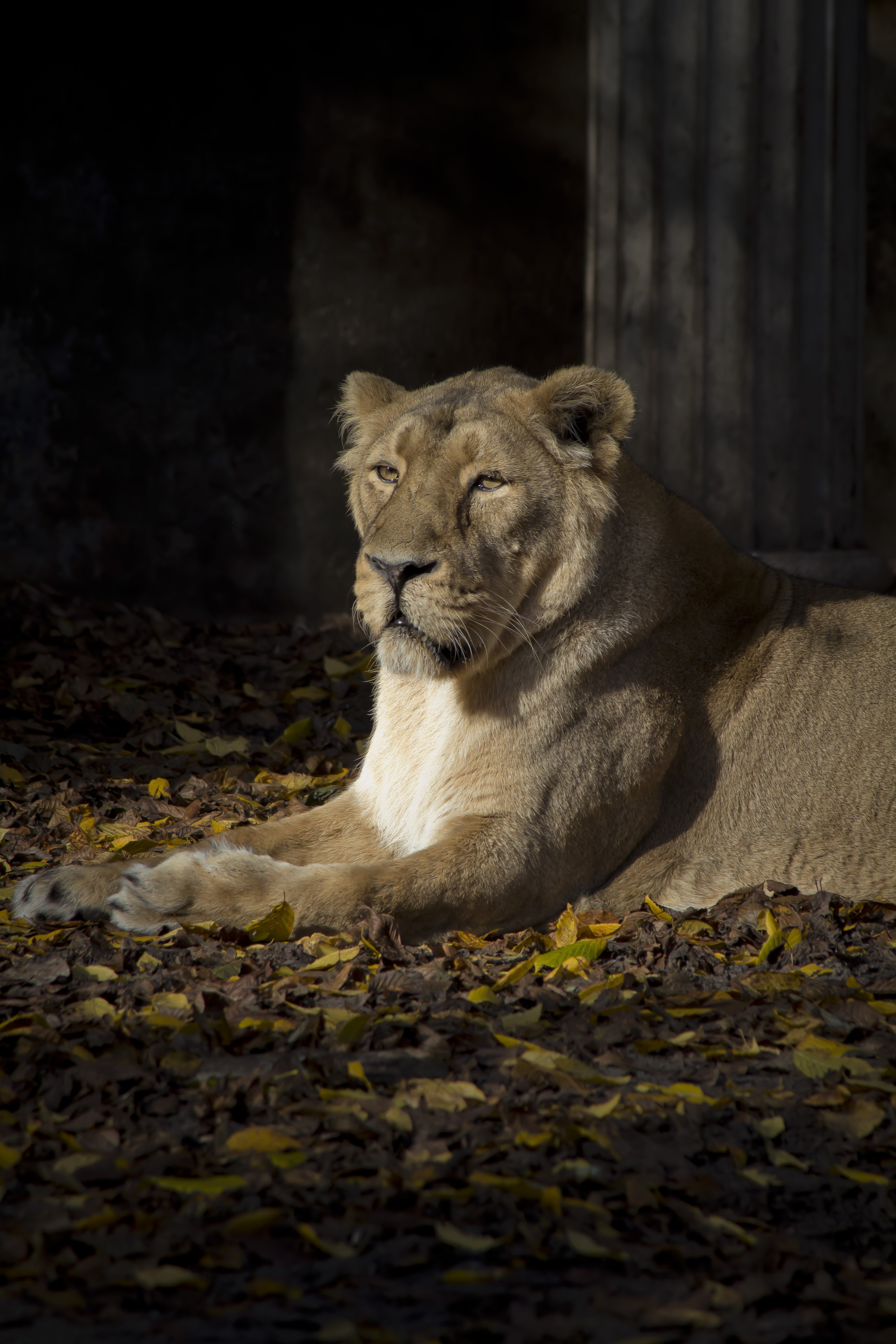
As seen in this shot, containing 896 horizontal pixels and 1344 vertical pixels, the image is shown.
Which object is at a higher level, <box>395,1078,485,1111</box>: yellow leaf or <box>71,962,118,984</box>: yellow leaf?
<box>395,1078,485,1111</box>: yellow leaf

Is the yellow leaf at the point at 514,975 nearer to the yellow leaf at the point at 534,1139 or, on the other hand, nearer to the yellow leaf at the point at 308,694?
the yellow leaf at the point at 534,1139

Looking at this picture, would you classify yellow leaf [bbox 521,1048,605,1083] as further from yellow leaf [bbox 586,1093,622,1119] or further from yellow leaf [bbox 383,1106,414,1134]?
yellow leaf [bbox 383,1106,414,1134]

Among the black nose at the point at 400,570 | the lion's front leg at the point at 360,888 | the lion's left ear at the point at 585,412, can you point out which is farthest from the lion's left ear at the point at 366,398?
the lion's front leg at the point at 360,888

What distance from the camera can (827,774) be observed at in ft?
12.9

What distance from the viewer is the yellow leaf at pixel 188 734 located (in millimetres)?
6320

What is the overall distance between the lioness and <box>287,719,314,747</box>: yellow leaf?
225 centimetres

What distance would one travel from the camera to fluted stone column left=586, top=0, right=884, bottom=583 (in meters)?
6.66

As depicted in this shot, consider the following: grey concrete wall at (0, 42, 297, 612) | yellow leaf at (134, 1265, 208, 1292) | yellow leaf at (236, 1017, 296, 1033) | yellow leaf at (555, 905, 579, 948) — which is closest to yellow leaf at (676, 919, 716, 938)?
yellow leaf at (555, 905, 579, 948)

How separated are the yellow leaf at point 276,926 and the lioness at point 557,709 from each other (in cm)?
4

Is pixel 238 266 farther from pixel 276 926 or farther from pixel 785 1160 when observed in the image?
pixel 785 1160

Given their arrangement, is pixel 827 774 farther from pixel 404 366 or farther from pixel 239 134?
pixel 239 134

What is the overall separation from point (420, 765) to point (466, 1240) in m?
2.06

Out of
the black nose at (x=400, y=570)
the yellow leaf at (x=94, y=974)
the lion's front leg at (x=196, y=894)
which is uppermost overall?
the black nose at (x=400, y=570)

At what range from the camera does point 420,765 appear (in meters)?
3.99
